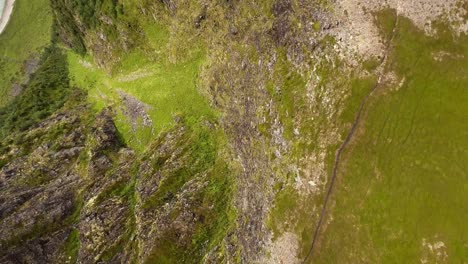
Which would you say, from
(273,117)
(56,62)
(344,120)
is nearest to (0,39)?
(56,62)

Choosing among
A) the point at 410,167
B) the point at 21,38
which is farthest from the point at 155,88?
the point at 21,38

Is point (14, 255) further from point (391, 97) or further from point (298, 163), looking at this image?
point (391, 97)

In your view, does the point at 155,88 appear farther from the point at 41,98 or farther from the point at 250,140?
the point at 41,98

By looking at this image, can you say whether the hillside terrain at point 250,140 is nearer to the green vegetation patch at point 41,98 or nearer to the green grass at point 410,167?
the green grass at point 410,167

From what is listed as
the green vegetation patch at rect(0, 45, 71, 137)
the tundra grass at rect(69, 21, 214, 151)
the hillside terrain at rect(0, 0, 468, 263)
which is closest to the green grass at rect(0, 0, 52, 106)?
the green vegetation patch at rect(0, 45, 71, 137)

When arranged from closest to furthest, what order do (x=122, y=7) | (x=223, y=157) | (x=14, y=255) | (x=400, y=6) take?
(x=400, y=6) < (x=223, y=157) < (x=14, y=255) < (x=122, y=7)

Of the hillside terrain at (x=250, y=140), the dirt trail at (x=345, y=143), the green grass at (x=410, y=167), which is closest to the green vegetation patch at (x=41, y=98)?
the hillside terrain at (x=250, y=140)
